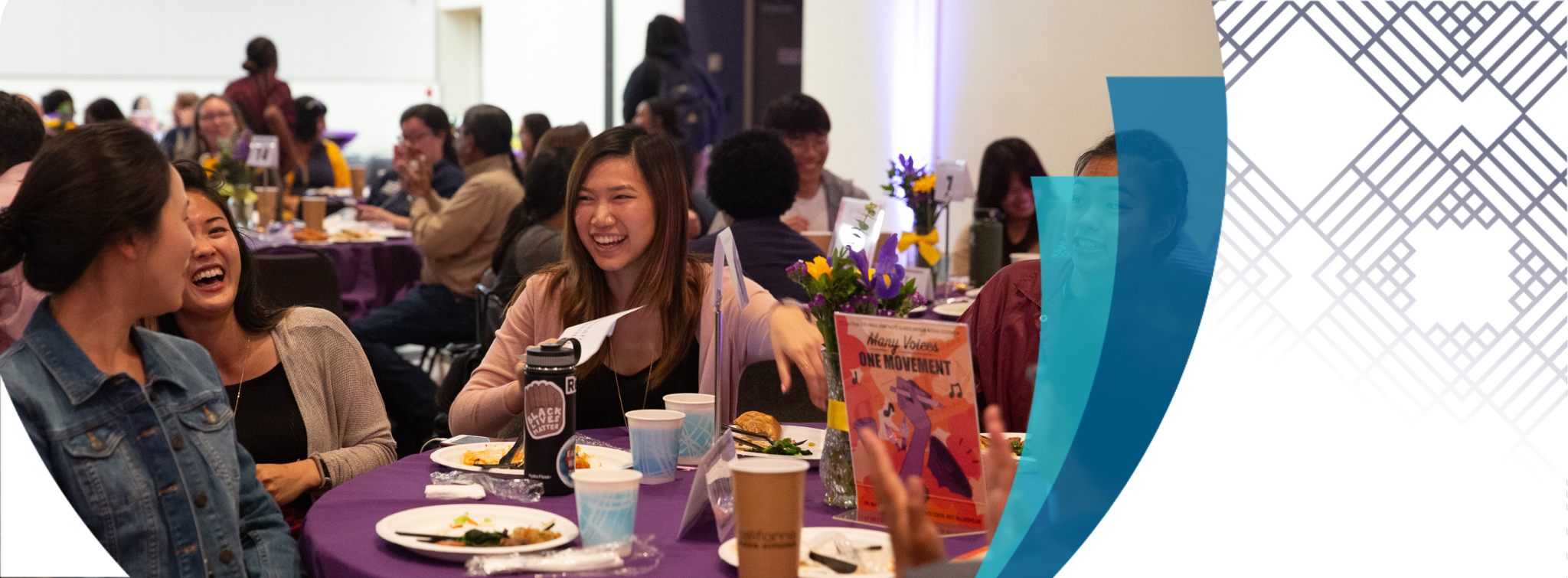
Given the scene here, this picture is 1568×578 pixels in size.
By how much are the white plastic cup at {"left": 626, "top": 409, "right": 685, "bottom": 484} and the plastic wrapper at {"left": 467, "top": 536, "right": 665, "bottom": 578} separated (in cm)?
35

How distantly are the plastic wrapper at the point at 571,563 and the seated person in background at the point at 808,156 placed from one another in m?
3.60

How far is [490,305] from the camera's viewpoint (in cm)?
372

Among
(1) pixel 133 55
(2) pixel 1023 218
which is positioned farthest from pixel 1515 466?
(1) pixel 133 55

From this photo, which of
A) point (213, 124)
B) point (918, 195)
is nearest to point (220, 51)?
point (213, 124)

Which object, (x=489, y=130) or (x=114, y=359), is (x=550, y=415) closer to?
(x=114, y=359)

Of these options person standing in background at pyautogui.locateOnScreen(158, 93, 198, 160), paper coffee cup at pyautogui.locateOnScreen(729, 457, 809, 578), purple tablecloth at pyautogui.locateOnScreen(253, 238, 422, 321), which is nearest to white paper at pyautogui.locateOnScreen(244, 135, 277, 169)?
person standing in background at pyautogui.locateOnScreen(158, 93, 198, 160)

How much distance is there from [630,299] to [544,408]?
0.74m

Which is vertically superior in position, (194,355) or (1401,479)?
(194,355)

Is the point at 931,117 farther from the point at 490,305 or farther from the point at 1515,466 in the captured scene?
the point at 1515,466

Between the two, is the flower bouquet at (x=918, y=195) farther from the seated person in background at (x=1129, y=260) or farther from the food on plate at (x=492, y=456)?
the food on plate at (x=492, y=456)

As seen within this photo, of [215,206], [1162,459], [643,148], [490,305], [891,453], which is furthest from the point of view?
[490,305]

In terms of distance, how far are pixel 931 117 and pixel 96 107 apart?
4.60 meters

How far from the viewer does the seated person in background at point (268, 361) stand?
1.93 m

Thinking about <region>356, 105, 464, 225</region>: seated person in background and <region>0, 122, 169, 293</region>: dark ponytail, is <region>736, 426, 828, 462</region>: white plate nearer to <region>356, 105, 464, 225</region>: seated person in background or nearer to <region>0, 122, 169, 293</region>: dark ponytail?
<region>0, 122, 169, 293</region>: dark ponytail
